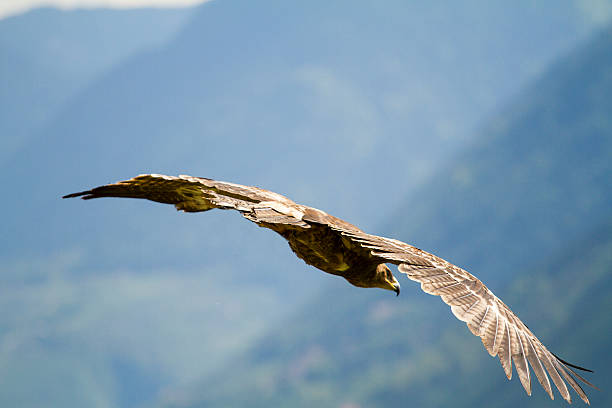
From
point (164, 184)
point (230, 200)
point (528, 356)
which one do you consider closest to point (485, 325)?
point (528, 356)

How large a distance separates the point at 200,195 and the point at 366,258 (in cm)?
172

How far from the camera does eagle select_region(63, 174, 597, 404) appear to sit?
16.3 feet

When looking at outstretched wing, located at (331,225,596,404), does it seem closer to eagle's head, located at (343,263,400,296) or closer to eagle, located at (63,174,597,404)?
eagle, located at (63,174,597,404)

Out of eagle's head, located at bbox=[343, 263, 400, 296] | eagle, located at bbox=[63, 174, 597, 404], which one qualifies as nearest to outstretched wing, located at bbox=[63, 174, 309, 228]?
eagle, located at bbox=[63, 174, 597, 404]

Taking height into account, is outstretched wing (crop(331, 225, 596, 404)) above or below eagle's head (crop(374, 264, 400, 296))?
below

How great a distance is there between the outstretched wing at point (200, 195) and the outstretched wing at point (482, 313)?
0.61 meters

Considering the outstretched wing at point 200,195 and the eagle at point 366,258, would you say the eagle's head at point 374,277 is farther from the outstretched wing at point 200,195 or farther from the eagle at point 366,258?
the outstretched wing at point 200,195

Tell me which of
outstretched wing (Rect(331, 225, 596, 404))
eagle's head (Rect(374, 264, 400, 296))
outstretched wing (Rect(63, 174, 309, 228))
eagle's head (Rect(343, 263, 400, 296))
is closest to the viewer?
outstretched wing (Rect(331, 225, 596, 404))

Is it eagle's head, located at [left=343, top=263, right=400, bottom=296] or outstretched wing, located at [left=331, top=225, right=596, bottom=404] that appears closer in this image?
outstretched wing, located at [left=331, top=225, right=596, bottom=404]

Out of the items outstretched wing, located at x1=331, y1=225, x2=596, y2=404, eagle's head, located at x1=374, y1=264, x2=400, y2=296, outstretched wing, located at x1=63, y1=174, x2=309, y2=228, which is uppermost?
outstretched wing, located at x1=63, y1=174, x2=309, y2=228

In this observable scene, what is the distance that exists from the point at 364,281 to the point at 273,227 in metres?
1.15

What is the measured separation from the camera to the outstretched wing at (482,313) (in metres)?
4.82

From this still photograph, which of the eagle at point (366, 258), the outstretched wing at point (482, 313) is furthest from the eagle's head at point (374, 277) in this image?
the outstretched wing at point (482, 313)

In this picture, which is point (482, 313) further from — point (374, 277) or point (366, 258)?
point (374, 277)
